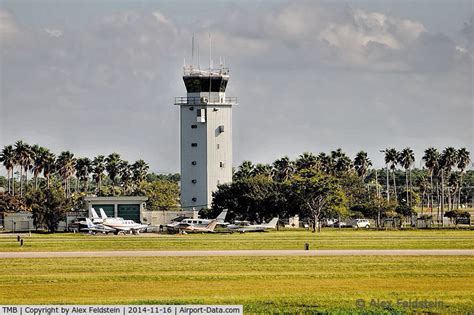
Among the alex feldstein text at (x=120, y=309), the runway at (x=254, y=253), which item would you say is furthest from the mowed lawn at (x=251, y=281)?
the runway at (x=254, y=253)

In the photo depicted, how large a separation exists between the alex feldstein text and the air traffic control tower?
11885 cm

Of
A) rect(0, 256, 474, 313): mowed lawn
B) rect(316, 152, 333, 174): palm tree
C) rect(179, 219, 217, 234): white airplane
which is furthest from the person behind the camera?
rect(316, 152, 333, 174): palm tree

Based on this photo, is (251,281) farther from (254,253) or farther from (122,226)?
(122,226)

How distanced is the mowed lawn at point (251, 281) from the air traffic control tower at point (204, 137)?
94.3 meters

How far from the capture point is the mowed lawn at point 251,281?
45.5 m

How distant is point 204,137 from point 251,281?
110m

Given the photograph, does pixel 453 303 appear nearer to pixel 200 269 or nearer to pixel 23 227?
pixel 200 269

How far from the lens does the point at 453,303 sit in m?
44.4

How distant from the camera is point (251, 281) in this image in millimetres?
53125

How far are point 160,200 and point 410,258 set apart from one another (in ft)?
442

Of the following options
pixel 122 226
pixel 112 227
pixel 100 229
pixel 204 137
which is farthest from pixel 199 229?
pixel 204 137

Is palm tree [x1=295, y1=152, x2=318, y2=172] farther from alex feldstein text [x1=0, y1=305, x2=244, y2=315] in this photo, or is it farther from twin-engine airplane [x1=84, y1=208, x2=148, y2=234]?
alex feldstein text [x1=0, y1=305, x2=244, y2=315]

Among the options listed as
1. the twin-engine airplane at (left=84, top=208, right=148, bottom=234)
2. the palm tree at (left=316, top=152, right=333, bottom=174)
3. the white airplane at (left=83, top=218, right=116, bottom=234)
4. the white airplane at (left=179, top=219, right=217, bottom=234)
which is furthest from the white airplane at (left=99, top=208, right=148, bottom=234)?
the palm tree at (left=316, top=152, right=333, bottom=174)

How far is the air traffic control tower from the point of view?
531 feet
